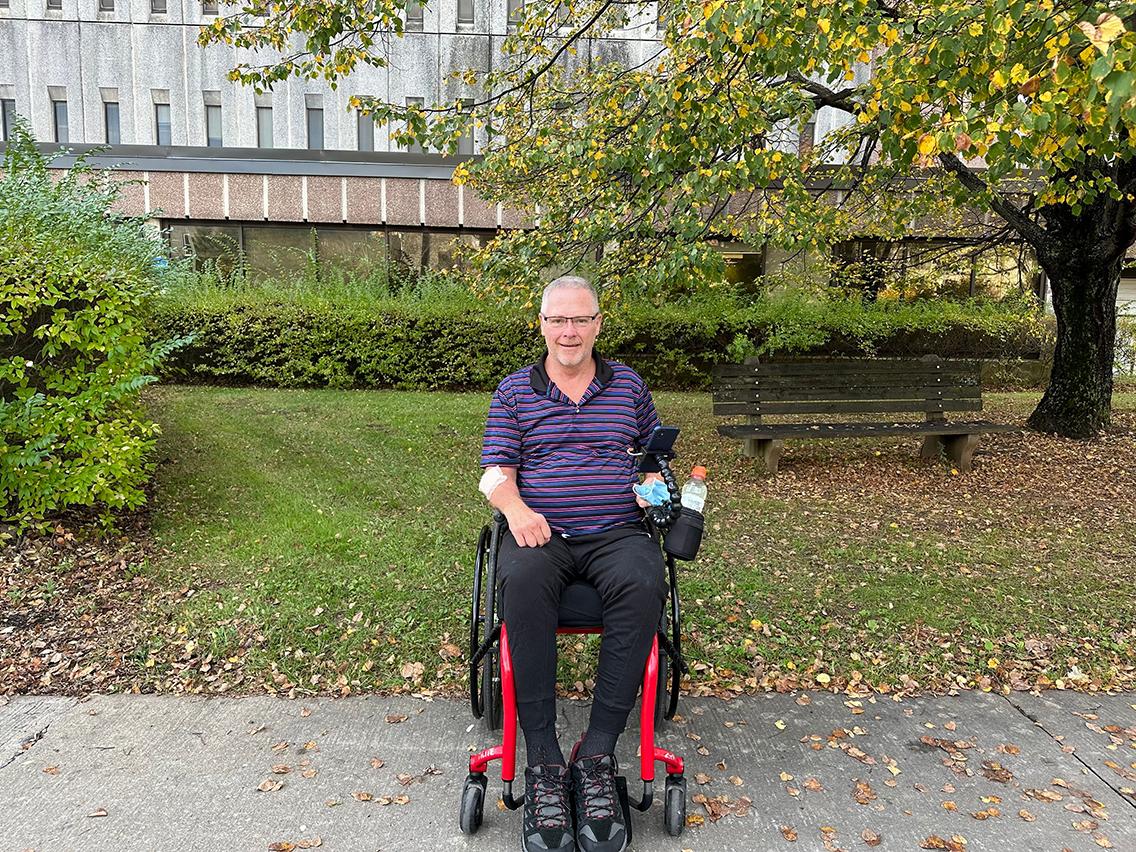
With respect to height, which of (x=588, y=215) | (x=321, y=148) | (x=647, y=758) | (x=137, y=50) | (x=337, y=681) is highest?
(x=137, y=50)

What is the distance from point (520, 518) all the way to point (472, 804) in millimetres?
949

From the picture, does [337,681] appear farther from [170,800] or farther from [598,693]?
[598,693]

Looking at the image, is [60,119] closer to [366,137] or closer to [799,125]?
[366,137]

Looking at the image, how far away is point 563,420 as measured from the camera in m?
3.13

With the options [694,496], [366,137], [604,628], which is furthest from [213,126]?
[604,628]

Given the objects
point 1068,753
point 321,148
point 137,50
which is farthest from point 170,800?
point 137,50

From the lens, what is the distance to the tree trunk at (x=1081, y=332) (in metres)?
8.07

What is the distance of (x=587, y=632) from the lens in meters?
2.87

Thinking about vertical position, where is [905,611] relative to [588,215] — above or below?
below

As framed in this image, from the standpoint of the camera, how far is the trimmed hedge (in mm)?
11516

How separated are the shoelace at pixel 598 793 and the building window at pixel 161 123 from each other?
51.6ft

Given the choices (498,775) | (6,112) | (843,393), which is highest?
(6,112)

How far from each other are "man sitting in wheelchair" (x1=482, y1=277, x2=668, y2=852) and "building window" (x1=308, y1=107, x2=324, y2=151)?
45.2 feet

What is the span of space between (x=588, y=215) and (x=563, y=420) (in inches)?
161
